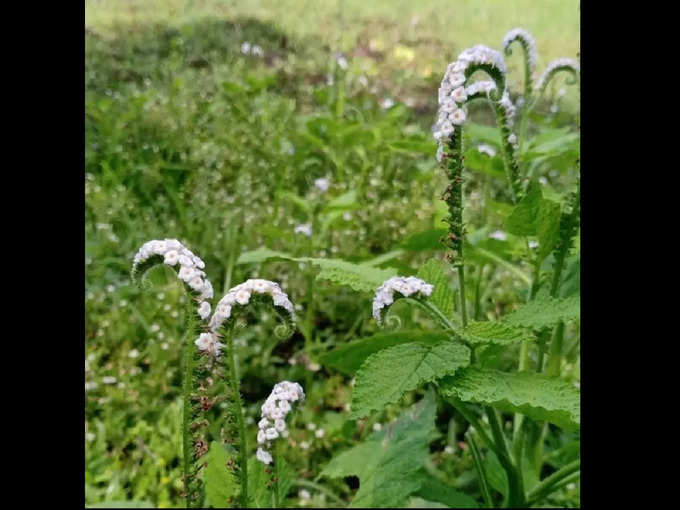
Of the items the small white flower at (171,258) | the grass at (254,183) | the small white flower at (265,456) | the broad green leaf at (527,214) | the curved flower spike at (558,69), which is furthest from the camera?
the grass at (254,183)

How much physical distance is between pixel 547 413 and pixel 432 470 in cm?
120

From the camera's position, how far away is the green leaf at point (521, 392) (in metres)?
1.05

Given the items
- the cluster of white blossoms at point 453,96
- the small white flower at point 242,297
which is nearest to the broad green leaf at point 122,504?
the small white flower at point 242,297

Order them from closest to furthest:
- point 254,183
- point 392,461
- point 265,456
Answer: point 265,456 < point 392,461 < point 254,183

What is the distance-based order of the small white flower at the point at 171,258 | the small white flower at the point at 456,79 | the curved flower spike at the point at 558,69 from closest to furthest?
the small white flower at the point at 171,258 < the small white flower at the point at 456,79 < the curved flower spike at the point at 558,69

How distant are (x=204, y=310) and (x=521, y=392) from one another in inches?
19.4

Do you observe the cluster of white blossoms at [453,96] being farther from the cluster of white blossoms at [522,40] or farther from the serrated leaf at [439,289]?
the cluster of white blossoms at [522,40]

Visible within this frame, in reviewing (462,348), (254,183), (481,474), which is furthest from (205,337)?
(254,183)

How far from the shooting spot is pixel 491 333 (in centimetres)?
112

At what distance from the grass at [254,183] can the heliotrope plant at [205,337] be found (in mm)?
645

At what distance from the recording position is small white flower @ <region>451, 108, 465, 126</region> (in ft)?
3.24

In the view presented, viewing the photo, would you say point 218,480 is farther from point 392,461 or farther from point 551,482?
point 551,482

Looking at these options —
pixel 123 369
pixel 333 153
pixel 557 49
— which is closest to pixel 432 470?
pixel 123 369
